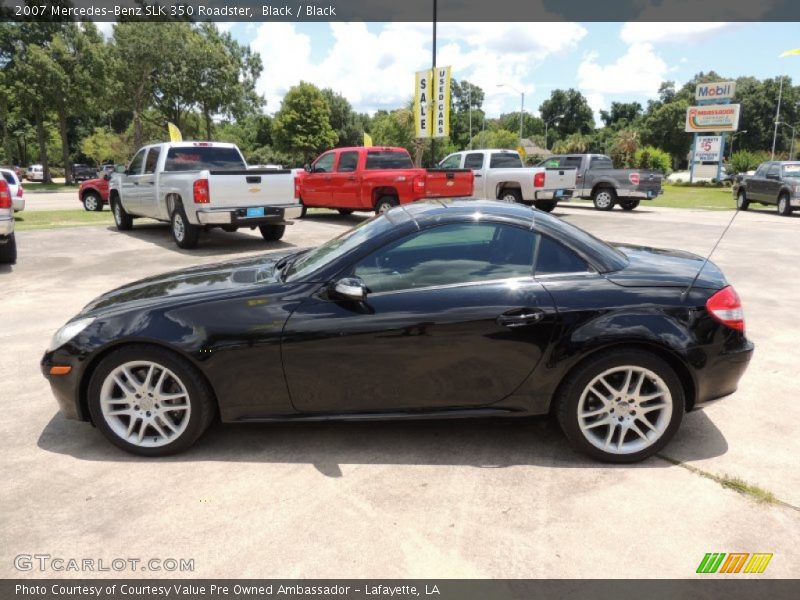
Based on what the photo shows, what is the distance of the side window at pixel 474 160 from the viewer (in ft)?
57.6

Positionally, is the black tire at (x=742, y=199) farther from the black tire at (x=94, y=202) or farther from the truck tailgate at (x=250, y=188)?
the black tire at (x=94, y=202)

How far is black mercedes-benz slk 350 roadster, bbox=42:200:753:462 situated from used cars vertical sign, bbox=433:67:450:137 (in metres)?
18.7

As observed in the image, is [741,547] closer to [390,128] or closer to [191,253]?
[191,253]

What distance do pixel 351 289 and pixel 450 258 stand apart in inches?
26.9

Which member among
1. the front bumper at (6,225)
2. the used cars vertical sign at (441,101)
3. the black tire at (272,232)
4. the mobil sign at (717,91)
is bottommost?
the black tire at (272,232)

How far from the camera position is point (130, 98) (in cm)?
4131

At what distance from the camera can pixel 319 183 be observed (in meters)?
15.9

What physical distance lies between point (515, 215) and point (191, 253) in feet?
27.1

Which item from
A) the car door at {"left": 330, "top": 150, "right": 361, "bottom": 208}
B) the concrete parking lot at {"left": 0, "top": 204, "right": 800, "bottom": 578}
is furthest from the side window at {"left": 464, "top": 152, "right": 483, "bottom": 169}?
the concrete parking lot at {"left": 0, "top": 204, "right": 800, "bottom": 578}

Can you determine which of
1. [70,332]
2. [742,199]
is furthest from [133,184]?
[742,199]

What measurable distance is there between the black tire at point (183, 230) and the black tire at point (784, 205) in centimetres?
1748

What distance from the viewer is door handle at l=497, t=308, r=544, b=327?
3279 millimetres

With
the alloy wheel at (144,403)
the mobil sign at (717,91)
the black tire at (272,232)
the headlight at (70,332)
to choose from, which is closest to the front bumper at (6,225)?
the black tire at (272,232)

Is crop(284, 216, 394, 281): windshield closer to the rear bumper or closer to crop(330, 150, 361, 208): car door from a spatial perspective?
the rear bumper
